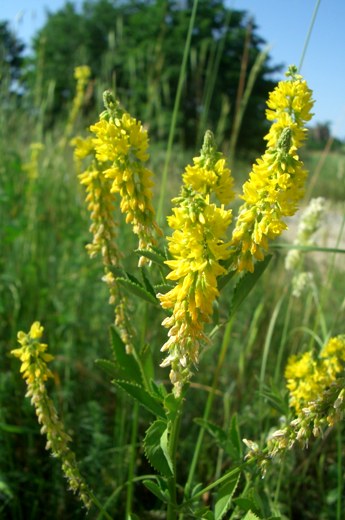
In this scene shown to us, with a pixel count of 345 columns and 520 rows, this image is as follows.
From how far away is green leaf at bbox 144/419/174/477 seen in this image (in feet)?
3.01

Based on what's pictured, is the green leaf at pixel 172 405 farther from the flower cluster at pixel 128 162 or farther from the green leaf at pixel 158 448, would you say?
the flower cluster at pixel 128 162

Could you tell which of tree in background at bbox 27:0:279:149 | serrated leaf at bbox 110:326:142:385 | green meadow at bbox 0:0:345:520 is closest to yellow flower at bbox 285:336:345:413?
green meadow at bbox 0:0:345:520

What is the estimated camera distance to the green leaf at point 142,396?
3.01 feet

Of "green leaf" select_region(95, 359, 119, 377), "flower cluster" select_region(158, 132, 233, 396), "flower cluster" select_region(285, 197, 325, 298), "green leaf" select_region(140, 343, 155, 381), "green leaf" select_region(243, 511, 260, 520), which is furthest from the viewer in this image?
"flower cluster" select_region(285, 197, 325, 298)

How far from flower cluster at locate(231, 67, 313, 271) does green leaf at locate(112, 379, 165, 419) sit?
0.29m

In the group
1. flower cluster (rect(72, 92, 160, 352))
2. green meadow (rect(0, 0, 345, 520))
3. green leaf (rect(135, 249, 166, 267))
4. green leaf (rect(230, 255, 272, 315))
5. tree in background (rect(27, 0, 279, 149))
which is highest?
tree in background (rect(27, 0, 279, 149))

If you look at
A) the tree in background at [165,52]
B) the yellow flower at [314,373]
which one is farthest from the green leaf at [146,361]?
the tree in background at [165,52]

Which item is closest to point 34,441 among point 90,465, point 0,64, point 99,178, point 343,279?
point 90,465

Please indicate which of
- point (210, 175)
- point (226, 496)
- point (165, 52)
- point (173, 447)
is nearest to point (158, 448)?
point (173, 447)

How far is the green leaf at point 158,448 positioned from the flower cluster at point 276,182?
34 centimetres

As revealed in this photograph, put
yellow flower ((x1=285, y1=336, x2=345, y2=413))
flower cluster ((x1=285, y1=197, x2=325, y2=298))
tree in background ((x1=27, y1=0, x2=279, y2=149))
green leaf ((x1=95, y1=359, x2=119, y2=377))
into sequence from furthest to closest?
tree in background ((x1=27, y1=0, x2=279, y2=149)) < flower cluster ((x1=285, y1=197, x2=325, y2=298)) < yellow flower ((x1=285, y1=336, x2=345, y2=413)) < green leaf ((x1=95, y1=359, x2=119, y2=377))

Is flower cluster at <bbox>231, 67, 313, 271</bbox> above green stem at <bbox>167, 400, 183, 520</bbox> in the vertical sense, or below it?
above

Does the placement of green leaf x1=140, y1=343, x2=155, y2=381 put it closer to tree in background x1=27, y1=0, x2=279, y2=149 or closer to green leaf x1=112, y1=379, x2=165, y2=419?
green leaf x1=112, y1=379, x2=165, y2=419

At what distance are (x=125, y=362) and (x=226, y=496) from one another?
0.33m
